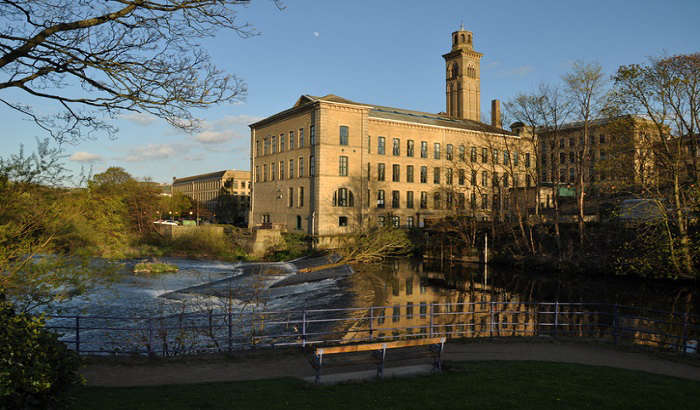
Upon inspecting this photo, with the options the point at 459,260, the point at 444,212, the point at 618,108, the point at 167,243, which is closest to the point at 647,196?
the point at 618,108

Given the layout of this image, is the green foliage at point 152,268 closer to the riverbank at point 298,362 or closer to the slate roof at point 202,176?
the riverbank at point 298,362

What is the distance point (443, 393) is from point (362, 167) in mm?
51332

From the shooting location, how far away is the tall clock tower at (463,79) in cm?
8838

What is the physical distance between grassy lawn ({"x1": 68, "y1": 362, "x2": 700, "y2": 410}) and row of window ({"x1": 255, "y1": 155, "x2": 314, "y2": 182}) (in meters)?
49.1

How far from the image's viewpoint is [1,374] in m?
5.21

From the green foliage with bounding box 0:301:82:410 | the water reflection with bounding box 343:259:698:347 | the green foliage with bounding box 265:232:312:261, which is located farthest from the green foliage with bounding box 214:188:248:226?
the green foliage with bounding box 0:301:82:410

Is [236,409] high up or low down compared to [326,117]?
down

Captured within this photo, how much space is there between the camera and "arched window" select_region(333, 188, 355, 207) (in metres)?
57.2

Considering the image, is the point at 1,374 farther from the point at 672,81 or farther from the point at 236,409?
the point at 672,81

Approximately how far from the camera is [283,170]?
2544 inches

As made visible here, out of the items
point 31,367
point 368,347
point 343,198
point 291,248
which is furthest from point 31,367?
point 343,198

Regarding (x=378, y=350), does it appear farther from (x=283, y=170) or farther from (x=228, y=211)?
(x=228, y=211)

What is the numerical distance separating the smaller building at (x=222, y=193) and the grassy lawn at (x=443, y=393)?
3355 inches

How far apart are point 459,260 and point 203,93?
144ft
